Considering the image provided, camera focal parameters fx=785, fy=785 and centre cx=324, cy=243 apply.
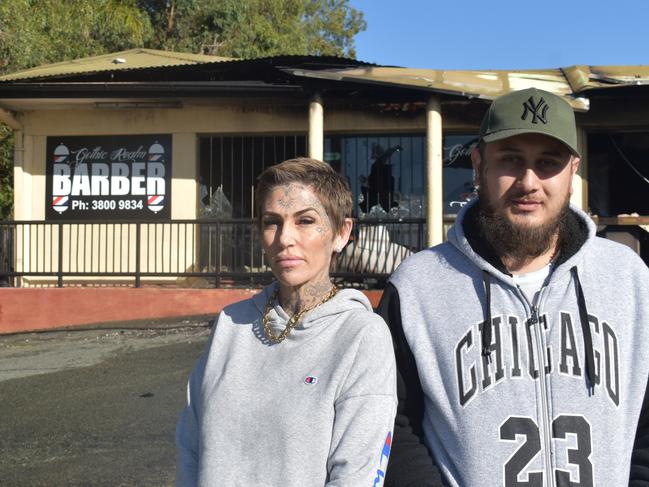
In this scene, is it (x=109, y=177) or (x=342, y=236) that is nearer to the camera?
(x=342, y=236)

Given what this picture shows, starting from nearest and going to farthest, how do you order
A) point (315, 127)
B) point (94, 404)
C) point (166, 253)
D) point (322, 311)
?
point (322, 311) → point (94, 404) → point (315, 127) → point (166, 253)

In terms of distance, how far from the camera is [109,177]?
14.0m

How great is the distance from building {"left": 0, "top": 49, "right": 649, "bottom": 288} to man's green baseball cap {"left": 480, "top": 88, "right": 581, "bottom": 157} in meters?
8.77

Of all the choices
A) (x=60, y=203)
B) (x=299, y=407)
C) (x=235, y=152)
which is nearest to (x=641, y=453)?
(x=299, y=407)

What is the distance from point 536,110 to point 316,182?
0.69 m

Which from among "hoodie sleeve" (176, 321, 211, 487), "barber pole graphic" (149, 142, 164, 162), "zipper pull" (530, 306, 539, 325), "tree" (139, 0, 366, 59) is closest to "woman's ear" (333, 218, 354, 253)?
"hoodie sleeve" (176, 321, 211, 487)

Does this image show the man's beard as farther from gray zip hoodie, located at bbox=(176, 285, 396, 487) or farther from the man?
gray zip hoodie, located at bbox=(176, 285, 396, 487)

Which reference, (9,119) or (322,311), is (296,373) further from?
(9,119)

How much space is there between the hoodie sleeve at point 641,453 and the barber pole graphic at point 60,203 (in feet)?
43.3

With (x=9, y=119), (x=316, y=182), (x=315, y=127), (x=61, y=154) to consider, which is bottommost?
(x=316, y=182)

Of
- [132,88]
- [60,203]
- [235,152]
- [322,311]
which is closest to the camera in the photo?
[322,311]

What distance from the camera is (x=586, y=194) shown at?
1290 centimetres

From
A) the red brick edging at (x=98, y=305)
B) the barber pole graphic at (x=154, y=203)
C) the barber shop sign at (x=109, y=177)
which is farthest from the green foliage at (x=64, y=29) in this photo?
the red brick edging at (x=98, y=305)

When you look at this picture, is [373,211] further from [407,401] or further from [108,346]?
[407,401]
